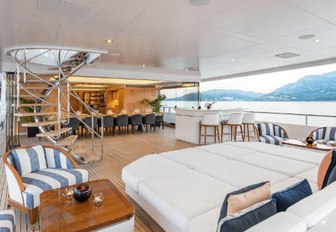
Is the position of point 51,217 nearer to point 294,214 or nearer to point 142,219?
point 142,219

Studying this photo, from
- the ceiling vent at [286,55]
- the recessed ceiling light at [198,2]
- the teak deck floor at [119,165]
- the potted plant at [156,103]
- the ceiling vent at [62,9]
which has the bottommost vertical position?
the teak deck floor at [119,165]

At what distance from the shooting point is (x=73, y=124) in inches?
285

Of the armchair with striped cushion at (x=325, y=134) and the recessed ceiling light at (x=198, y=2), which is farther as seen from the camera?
the armchair with striped cushion at (x=325, y=134)

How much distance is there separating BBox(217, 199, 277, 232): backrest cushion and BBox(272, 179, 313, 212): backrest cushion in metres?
0.11

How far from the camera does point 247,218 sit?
1107 mm

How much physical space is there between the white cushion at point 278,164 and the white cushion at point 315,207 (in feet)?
3.44

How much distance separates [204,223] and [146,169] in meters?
1.18

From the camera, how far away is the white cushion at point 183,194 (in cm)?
163

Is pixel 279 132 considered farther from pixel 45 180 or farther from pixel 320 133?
pixel 45 180

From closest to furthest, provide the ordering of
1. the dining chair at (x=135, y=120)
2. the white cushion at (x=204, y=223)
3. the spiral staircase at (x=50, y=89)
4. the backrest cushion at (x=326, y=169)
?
the white cushion at (x=204, y=223)
the backrest cushion at (x=326, y=169)
the spiral staircase at (x=50, y=89)
the dining chair at (x=135, y=120)

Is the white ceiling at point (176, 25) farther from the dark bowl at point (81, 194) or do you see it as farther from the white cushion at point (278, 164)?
the dark bowl at point (81, 194)

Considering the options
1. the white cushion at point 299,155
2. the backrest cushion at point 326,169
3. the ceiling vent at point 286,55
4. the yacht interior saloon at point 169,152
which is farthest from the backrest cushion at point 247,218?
the ceiling vent at point 286,55

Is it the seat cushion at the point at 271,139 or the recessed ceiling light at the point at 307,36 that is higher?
the recessed ceiling light at the point at 307,36

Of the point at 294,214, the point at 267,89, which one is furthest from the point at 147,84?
the point at 294,214
